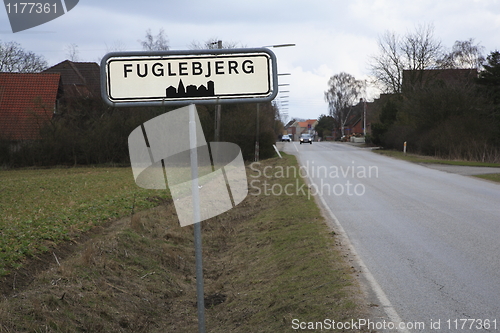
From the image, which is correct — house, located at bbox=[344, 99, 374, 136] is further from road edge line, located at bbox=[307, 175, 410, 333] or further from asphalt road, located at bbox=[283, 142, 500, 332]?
road edge line, located at bbox=[307, 175, 410, 333]

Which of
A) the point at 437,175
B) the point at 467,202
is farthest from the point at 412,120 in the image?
the point at 467,202

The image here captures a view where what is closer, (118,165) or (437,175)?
(437,175)

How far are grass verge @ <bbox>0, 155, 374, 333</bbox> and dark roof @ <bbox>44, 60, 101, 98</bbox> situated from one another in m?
37.6

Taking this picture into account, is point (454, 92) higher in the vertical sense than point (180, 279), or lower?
higher

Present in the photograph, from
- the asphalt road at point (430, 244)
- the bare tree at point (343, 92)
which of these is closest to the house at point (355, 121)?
the bare tree at point (343, 92)

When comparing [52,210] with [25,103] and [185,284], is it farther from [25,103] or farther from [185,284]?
[25,103]

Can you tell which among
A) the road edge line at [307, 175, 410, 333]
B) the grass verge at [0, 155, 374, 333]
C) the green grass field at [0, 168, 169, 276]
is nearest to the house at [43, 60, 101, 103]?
the green grass field at [0, 168, 169, 276]

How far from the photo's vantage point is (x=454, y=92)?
37344mm

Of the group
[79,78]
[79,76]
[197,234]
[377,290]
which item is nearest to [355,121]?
[79,78]

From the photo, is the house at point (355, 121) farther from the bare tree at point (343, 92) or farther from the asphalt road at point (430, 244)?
the asphalt road at point (430, 244)

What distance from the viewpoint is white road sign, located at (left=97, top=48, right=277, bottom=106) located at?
2.92 metres

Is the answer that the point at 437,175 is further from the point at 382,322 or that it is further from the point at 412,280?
the point at 382,322

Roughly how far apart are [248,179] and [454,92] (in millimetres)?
20949

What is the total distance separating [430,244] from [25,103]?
38400 millimetres
